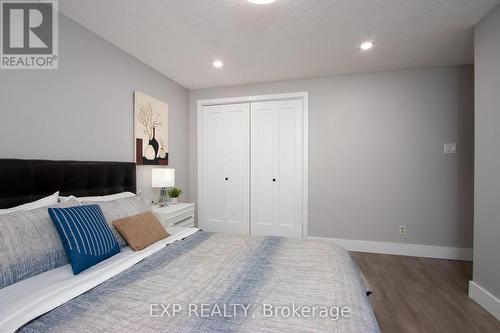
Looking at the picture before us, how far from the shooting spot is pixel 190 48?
8.46ft

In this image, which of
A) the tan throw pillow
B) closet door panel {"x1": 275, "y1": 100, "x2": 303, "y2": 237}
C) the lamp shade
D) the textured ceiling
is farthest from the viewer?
closet door panel {"x1": 275, "y1": 100, "x2": 303, "y2": 237}

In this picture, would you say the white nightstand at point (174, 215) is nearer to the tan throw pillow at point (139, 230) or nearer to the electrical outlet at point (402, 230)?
the tan throw pillow at point (139, 230)

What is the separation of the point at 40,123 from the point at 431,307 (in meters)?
3.46

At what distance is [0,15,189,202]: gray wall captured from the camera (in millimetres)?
1695

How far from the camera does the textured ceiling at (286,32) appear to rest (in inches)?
74.7

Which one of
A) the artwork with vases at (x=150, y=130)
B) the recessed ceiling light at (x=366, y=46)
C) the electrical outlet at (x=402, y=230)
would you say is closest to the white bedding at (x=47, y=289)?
the artwork with vases at (x=150, y=130)

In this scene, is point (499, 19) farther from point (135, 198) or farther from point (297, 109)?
point (135, 198)

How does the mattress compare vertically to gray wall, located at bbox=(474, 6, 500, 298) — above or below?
below

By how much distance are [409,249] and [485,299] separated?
1183 millimetres

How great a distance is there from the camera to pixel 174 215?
2.71 m

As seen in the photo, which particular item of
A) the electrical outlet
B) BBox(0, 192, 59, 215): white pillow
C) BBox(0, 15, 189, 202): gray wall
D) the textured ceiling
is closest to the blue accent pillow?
BBox(0, 192, 59, 215): white pillow

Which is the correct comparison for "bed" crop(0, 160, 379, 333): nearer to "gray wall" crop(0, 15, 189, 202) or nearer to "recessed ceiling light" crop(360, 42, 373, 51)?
"gray wall" crop(0, 15, 189, 202)

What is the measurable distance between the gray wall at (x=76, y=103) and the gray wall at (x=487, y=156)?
337 centimetres

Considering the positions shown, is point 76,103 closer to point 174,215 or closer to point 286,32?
point 174,215
